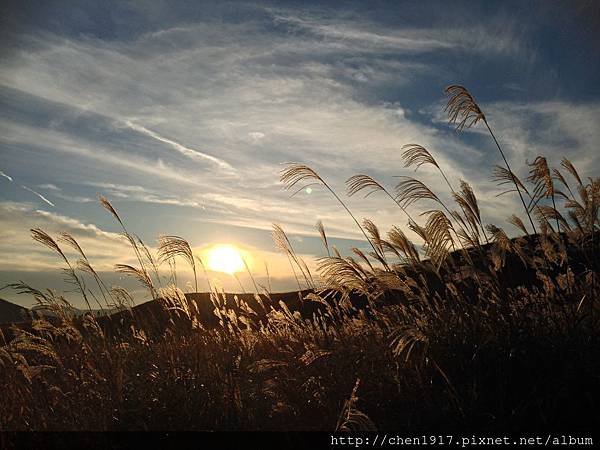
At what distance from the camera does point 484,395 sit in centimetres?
366

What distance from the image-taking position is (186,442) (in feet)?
12.9

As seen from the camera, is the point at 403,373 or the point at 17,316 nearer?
the point at 403,373

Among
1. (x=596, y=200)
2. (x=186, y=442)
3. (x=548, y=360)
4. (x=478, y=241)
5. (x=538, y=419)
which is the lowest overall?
(x=186, y=442)

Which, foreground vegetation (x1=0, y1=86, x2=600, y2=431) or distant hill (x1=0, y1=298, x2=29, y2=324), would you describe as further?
distant hill (x1=0, y1=298, x2=29, y2=324)

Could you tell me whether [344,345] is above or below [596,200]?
below

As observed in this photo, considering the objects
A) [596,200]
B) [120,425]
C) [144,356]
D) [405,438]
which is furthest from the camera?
[144,356]

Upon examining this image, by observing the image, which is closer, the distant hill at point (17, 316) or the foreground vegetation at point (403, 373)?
the foreground vegetation at point (403, 373)

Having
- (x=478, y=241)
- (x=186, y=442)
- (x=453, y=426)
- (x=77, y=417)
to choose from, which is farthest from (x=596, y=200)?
(x=77, y=417)

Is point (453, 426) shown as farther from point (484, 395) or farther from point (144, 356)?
point (144, 356)

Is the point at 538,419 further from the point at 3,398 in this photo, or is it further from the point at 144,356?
the point at 3,398

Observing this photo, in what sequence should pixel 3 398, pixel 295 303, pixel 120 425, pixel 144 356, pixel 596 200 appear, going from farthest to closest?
pixel 295 303
pixel 144 356
pixel 3 398
pixel 596 200
pixel 120 425

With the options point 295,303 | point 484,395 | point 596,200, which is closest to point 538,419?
point 484,395

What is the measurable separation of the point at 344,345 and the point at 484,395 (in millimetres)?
1449

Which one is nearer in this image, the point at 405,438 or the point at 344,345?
the point at 405,438
